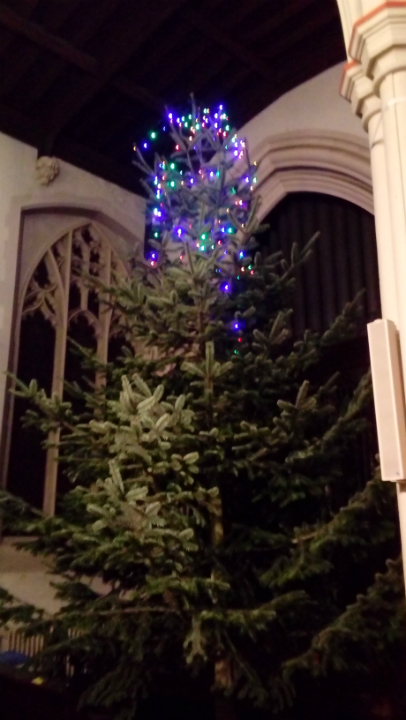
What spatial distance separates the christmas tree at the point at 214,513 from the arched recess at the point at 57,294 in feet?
5.10

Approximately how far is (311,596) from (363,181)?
2.58 metres

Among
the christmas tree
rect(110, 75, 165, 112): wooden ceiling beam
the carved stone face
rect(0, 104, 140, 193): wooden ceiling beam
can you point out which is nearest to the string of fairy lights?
the christmas tree

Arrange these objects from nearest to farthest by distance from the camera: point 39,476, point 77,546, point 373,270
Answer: point 77,546 < point 373,270 < point 39,476

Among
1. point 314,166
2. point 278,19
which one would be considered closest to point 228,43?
point 278,19

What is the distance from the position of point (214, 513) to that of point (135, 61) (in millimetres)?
3274

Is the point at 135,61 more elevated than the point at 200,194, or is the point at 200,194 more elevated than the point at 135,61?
the point at 135,61

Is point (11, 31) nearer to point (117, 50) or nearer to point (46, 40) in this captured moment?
point (46, 40)

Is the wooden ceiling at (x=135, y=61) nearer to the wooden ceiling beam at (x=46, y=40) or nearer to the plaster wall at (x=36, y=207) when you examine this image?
the wooden ceiling beam at (x=46, y=40)

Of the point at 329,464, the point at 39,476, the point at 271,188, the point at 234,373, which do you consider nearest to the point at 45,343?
the point at 39,476

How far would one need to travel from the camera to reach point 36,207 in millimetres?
A: 4871

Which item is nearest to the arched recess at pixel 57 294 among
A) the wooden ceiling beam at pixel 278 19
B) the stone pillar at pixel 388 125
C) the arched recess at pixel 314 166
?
the arched recess at pixel 314 166

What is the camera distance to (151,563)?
2502 millimetres

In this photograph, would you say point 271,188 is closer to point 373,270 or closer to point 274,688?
point 373,270

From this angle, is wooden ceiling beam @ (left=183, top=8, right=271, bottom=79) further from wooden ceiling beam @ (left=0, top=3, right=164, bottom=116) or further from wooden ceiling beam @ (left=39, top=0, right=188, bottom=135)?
wooden ceiling beam @ (left=0, top=3, right=164, bottom=116)
